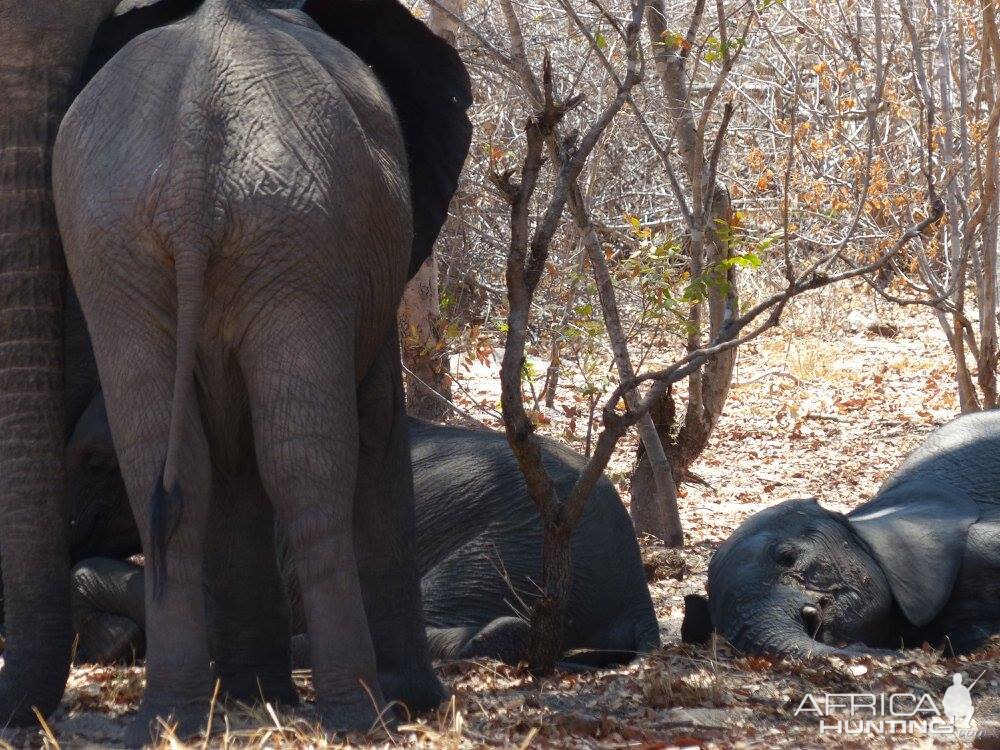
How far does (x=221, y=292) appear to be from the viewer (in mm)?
3740

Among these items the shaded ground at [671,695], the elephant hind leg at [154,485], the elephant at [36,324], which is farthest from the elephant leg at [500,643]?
the elephant hind leg at [154,485]

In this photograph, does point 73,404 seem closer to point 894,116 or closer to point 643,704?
point 643,704

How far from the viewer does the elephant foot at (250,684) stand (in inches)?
185

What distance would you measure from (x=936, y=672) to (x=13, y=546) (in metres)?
3.08

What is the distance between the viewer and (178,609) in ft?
12.3

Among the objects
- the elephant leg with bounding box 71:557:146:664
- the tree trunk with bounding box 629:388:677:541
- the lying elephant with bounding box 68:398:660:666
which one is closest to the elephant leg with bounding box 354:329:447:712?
the lying elephant with bounding box 68:398:660:666

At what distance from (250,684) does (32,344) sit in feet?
4.21

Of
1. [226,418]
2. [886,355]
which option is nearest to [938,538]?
[226,418]

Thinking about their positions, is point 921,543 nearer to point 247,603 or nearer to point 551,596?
point 551,596

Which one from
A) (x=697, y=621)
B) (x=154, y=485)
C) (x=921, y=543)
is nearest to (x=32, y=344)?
(x=154, y=485)

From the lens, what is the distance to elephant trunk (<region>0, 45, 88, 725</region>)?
14.6 ft

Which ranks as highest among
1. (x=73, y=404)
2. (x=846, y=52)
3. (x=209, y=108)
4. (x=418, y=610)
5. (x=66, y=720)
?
(x=846, y=52)

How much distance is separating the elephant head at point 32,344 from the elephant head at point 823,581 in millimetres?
2483

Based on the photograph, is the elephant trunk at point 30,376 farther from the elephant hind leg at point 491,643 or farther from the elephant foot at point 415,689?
the elephant hind leg at point 491,643
